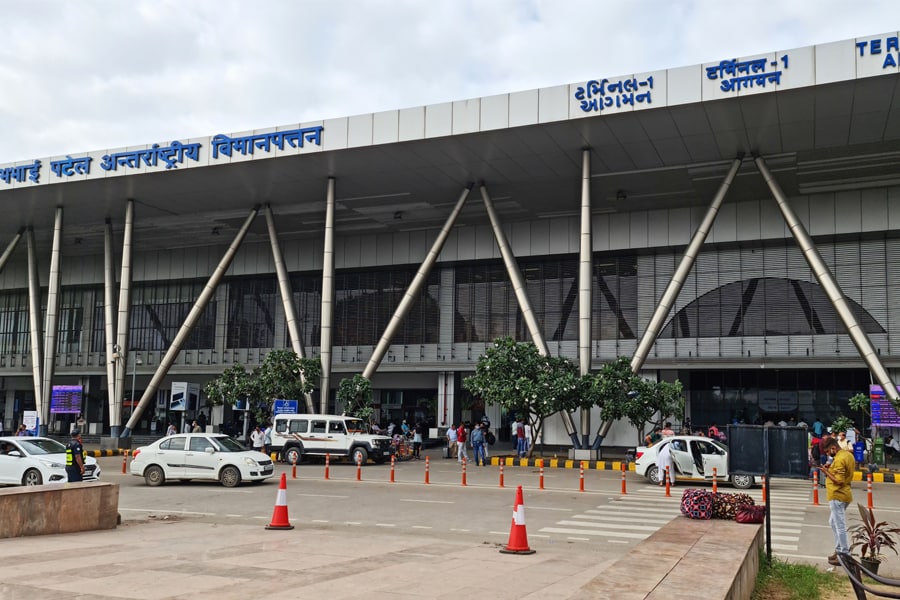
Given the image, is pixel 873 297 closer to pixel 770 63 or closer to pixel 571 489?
pixel 770 63

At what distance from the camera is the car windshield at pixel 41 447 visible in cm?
2138

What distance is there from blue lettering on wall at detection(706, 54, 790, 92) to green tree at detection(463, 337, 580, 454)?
12.0m

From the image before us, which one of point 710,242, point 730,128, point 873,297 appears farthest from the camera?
point 710,242

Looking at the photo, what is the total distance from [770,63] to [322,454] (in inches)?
847

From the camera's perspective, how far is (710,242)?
133 feet

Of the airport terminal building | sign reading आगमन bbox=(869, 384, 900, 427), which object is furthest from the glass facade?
sign reading आगमन bbox=(869, 384, 900, 427)

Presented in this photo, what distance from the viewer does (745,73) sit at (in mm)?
28219

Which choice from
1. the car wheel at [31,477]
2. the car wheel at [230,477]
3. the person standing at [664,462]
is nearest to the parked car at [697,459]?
the person standing at [664,462]

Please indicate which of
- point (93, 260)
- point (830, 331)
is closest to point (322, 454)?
point (830, 331)

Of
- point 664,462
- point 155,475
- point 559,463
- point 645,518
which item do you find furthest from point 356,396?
point 645,518

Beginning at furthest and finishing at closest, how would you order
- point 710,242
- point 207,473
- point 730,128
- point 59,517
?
point 710,242 < point 730,128 < point 207,473 < point 59,517

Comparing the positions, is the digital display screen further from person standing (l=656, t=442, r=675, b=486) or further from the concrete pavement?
the concrete pavement

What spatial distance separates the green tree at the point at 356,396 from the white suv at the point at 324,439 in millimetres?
2930

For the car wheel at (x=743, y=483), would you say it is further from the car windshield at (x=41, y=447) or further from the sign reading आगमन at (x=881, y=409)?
the car windshield at (x=41, y=447)
